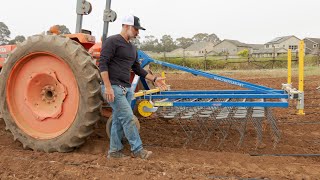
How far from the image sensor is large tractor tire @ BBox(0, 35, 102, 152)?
4.20 m

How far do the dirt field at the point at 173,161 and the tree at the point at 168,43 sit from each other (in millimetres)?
59157

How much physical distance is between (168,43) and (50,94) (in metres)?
62.3

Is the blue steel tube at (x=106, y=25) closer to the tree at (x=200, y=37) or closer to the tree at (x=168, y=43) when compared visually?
the tree at (x=168, y=43)

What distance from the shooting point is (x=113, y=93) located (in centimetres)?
407

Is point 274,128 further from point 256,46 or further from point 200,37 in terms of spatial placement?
point 200,37

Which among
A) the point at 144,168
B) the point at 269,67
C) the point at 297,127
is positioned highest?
the point at 269,67

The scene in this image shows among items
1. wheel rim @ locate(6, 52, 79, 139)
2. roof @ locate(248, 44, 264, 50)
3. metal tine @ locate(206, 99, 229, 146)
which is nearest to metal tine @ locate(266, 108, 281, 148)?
metal tine @ locate(206, 99, 229, 146)

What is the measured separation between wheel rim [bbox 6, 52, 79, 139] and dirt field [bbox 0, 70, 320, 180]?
353 mm

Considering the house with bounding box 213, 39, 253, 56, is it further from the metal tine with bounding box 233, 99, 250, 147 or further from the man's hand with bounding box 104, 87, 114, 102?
the man's hand with bounding box 104, 87, 114, 102

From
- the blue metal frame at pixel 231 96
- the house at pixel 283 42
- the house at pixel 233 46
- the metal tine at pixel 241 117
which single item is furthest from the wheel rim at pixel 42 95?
the house at pixel 233 46

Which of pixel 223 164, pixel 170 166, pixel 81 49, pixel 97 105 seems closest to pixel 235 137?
pixel 223 164

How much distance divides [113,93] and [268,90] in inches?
88.1

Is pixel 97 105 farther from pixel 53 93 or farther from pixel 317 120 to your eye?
pixel 317 120

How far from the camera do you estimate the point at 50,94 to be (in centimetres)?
457
